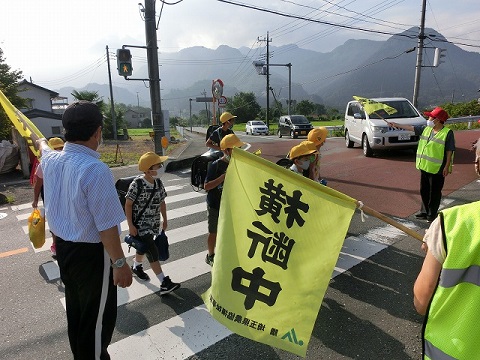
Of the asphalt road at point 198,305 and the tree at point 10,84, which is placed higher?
the tree at point 10,84

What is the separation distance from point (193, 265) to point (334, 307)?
1962 mm

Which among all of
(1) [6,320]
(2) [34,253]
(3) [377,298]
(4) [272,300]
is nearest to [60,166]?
(4) [272,300]

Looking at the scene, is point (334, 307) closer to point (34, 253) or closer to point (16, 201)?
point (34, 253)

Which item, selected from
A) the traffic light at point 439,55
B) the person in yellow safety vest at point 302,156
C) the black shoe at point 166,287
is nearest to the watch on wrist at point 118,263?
the black shoe at point 166,287

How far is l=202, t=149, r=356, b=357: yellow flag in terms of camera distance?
6.25ft

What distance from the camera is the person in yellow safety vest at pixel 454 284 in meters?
1.20

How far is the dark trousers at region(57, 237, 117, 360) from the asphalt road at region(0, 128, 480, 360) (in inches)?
24.4

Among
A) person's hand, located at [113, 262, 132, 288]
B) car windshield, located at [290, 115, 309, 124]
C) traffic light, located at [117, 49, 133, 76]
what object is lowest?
person's hand, located at [113, 262, 132, 288]

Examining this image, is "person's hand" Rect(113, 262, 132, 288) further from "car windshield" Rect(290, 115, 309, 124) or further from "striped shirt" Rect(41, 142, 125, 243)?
"car windshield" Rect(290, 115, 309, 124)

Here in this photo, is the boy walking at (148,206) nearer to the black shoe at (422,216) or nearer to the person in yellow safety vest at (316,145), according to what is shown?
the person in yellow safety vest at (316,145)

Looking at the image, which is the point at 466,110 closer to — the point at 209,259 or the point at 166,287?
the point at 209,259

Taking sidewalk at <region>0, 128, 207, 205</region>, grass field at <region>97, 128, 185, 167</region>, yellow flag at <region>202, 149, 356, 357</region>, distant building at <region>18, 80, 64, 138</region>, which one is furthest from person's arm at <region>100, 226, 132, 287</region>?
distant building at <region>18, 80, 64, 138</region>

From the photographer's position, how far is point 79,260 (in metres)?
2.12

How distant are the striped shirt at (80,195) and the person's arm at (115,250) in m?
0.05
